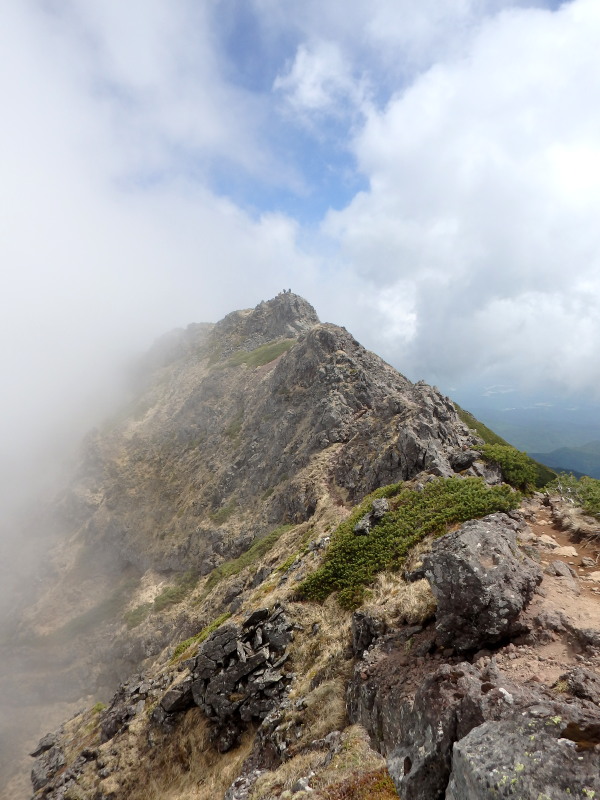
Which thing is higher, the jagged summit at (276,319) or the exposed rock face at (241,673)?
the jagged summit at (276,319)

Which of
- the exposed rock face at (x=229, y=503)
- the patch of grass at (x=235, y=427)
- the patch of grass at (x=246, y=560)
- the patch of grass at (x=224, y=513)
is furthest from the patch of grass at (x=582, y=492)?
the patch of grass at (x=235, y=427)

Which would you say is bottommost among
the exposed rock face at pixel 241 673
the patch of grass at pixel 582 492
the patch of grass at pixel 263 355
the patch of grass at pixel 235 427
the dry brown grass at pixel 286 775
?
the dry brown grass at pixel 286 775

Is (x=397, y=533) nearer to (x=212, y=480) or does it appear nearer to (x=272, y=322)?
(x=212, y=480)

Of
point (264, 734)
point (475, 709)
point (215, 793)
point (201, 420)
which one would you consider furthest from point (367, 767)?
point (201, 420)

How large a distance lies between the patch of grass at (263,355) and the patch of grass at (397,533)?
58.8 metres

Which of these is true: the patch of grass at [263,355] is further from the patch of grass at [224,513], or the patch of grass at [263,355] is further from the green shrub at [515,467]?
the green shrub at [515,467]

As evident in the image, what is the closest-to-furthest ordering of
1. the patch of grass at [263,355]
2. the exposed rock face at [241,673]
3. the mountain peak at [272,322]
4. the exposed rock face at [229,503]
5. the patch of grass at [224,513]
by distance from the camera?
the exposed rock face at [241,673] < the exposed rock face at [229,503] < the patch of grass at [224,513] < the patch of grass at [263,355] < the mountain peak at [272,322]

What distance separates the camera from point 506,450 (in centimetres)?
2616

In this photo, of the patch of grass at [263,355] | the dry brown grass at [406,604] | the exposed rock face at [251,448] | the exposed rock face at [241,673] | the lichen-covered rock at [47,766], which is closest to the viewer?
the dry brown grass at [406,604]

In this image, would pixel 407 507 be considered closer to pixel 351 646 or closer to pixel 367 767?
pixel 351 646

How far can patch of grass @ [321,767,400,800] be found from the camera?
9266 mm

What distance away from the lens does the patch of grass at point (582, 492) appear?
1683 centimetres

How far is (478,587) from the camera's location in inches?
428

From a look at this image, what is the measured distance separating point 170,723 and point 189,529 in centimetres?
3724
